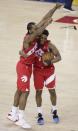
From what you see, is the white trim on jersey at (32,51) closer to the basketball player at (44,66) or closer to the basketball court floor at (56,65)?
the basketball player at (44,66)

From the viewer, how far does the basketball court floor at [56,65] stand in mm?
4465

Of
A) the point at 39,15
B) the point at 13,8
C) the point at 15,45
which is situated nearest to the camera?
the point at 15,45

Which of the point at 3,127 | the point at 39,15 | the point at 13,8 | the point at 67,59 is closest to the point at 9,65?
the point at 67,59

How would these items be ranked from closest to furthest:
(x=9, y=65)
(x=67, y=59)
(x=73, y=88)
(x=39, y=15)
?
(x=73, y=88) → (x=9, y=65) → (x=67, y=59) → (x=39, y=15)

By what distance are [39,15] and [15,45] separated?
2875mm

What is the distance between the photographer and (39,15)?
10.3 metres

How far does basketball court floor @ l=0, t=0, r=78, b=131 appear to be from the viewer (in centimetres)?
446

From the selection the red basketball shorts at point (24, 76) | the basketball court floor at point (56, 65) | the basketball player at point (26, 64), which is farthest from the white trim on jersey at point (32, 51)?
the basketball court floor at point (56, 65)

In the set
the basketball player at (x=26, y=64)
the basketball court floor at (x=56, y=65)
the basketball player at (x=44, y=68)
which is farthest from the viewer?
the basketball court floor at (x=56, y=65)

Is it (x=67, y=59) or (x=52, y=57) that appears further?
(x=67, y=59)

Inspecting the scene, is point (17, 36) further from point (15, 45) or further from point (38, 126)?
point (38, 126)

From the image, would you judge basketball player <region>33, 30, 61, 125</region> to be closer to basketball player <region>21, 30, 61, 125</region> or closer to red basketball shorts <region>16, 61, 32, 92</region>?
basketball player <region>21, 30, 61, 125</region>

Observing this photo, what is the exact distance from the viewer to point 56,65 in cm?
650

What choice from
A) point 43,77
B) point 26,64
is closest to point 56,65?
point 43,77
